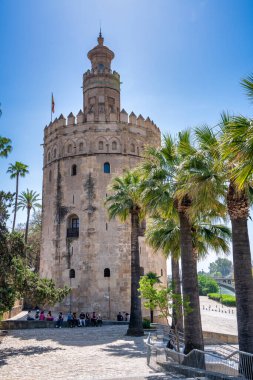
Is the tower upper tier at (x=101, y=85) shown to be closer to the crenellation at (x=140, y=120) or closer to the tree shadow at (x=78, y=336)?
the crenellation at (x=140, y=120)

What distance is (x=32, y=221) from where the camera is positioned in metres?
52.9

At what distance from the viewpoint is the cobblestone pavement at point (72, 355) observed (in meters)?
10.9

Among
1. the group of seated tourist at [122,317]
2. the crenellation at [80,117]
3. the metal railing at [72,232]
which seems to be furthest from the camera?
the crenellation at [80,117]

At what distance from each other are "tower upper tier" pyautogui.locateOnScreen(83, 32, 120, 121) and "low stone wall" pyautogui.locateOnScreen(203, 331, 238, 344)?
22.2m

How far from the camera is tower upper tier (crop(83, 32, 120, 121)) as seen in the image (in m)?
36.7

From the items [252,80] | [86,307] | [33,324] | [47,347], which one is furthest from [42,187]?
[252,80]

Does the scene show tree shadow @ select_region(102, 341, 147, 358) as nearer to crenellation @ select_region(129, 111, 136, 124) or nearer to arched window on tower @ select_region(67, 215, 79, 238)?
arched window on tower @ select_region(67, 215, 79, 238)

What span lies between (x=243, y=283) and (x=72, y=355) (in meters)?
8.26

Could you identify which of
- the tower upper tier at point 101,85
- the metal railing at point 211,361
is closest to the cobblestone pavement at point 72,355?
the metal railing at point 211,361

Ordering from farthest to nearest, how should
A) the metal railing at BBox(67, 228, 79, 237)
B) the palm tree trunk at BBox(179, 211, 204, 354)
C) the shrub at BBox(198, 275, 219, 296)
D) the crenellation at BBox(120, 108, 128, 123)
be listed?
the shrub at BBox(198, 275, 219, 296) < the crenellation at BBox(120, 108, 128, 123) < the metal railing at BBox(67, 228, 79, 237) < the palm tree trunk at BBox(179, 211, 204, 354)

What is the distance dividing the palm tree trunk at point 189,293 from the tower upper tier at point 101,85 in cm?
2459

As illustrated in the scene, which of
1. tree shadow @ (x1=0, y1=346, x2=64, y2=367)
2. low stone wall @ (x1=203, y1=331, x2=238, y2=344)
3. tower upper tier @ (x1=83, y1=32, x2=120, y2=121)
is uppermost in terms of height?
tower upper tier @ (x1=83, y1=32, x2=120, y2=121)

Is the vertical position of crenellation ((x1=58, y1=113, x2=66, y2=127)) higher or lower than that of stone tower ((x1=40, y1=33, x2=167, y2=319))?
higher

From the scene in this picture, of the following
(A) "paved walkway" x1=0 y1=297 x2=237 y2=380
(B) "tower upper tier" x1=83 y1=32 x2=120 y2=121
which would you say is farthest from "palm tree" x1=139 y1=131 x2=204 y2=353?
(B) "tower upper tier" x1=83 y1=32 x2=120 y2=121
